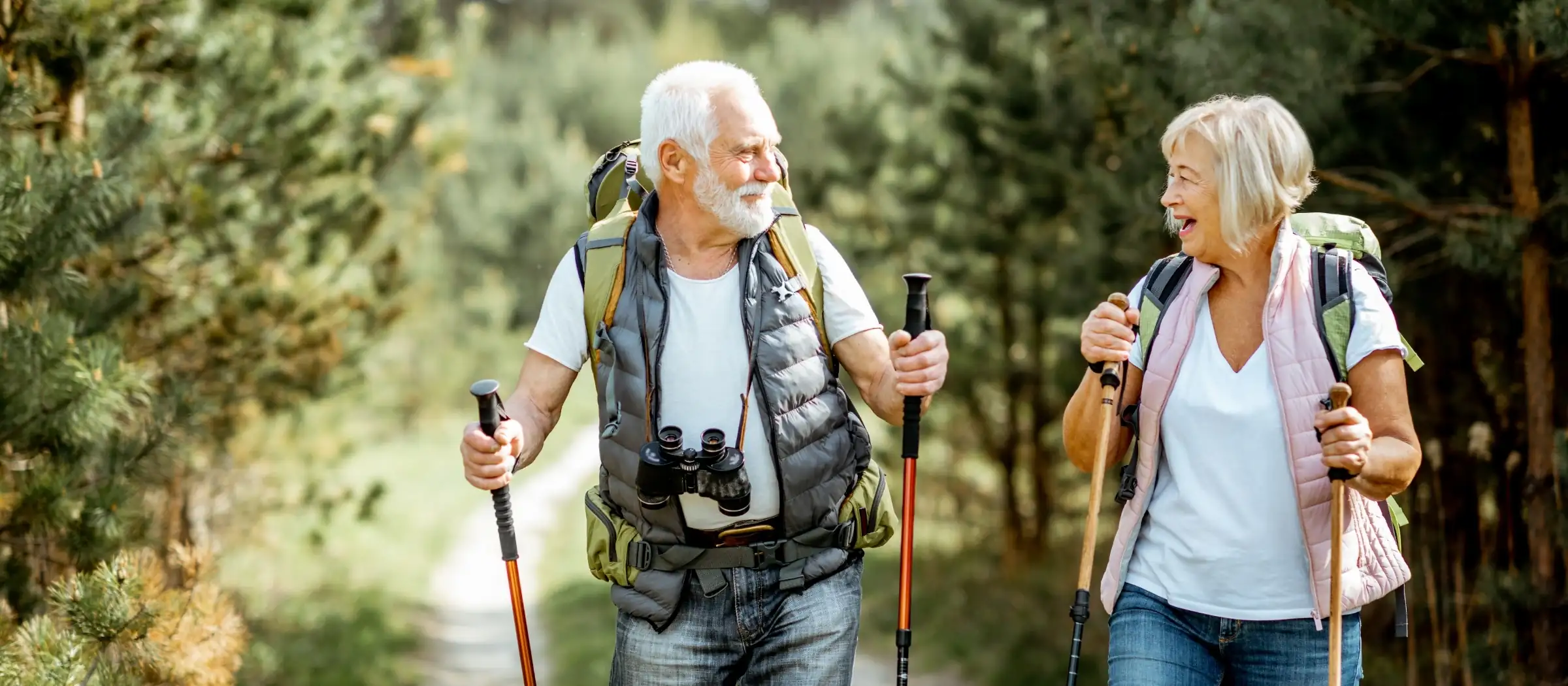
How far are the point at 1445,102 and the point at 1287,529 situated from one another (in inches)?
92.3

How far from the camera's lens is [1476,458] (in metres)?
4.93

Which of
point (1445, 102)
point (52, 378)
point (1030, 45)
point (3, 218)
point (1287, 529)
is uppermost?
point (1030, 45)

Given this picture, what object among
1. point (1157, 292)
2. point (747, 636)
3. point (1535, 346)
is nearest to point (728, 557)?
point (747, 636)

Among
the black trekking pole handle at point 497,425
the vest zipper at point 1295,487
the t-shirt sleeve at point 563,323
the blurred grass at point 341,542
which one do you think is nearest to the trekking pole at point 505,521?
the black trekking pole handle at point 497,425

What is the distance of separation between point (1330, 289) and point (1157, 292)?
35 cm

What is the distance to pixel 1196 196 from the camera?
299 cm

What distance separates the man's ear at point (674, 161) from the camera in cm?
328

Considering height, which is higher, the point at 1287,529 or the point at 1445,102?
the point at 1445,102

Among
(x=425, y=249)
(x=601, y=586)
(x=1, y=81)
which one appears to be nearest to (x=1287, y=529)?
(x=1, y=81)

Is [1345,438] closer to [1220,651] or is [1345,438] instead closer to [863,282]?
[1220,651]

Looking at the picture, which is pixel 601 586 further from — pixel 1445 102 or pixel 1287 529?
pixel 1287 529

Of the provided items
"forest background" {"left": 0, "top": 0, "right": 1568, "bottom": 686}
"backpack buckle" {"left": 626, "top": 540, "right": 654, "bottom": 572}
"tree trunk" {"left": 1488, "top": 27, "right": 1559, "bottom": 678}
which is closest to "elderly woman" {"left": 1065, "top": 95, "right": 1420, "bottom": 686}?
"backpack buckle" {"left": 626, "top": 540, "right": 654, "bottom": 572}

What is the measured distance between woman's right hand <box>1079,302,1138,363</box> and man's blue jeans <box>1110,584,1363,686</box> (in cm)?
49

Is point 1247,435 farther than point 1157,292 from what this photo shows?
No
